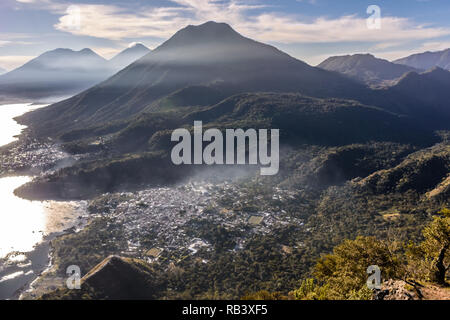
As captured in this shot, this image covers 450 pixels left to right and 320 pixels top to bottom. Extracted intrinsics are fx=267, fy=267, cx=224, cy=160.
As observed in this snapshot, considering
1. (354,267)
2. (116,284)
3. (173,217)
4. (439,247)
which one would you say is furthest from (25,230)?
(439,247)

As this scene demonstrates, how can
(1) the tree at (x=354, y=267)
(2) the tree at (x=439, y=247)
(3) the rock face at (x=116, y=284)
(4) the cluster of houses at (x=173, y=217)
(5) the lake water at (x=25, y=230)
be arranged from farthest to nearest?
Answer: 1. (4) the cluster of houses at (x=173, y=217)
2. (5) the lake water at (x=25, y=230)
3. (3) the rock face at (x=116, y=284)
4. (1) the tree at (x=354, y=267)
5. (2) the tree at (x=439, y=247)

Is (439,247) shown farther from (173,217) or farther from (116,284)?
(173,217)

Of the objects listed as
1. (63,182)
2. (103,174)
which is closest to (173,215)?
(103,174)

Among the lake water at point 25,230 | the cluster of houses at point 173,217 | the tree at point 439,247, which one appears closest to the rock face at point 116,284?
the cluster of houses at point 173,217

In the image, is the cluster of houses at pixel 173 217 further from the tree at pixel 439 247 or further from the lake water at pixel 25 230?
A: the tree at pixel 439 247

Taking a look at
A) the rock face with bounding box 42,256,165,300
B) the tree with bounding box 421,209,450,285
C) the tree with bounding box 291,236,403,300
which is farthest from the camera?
the rock face with bounding box 42,256,165,300

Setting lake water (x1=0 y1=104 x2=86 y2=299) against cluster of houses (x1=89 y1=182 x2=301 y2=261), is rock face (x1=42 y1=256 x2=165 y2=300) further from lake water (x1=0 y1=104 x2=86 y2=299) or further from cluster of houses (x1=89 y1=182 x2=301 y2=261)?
lake water (x1=0 y1=104 x2=86 y2=299)

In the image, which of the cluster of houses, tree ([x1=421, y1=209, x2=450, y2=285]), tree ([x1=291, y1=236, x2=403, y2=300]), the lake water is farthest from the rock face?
tree ([x1=421, y1=209, x2=450, y2=285])

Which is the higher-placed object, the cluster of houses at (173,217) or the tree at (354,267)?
the tree at (354,267)
